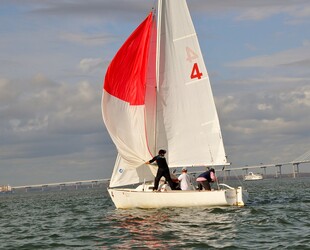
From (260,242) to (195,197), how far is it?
8.79m

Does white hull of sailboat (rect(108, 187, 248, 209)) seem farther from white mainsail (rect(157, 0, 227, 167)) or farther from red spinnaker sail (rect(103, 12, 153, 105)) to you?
red spinnaker sail (rect(103, 12, 153, 105))

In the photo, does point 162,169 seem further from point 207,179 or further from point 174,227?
point 174,227

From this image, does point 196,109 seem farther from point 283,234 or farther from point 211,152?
point 283,234

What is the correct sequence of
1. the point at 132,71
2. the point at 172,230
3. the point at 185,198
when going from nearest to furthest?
1. the point at 172,230
2. the point at 185,198
3. the point at 132,71

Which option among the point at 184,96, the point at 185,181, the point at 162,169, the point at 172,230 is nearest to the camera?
the point at 172,230

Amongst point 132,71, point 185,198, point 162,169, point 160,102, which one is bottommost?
point 185,198

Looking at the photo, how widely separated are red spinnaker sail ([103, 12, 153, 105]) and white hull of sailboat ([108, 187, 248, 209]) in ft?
14.2

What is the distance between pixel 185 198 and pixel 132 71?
6.45 meters

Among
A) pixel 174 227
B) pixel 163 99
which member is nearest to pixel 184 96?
pixel 163 99

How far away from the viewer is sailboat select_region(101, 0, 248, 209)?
30.2 metres

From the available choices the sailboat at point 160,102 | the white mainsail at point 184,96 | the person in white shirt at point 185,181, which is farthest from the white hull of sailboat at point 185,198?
the white mainsail at point 184,96

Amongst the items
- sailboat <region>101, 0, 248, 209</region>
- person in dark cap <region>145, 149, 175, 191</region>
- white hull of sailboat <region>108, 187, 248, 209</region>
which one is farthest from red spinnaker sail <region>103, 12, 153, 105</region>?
white hull of sailboat <region>108, 187, 248, 209</region>

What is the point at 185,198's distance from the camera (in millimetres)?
28062

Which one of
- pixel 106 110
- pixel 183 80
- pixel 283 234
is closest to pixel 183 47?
pixel 183 80
